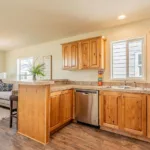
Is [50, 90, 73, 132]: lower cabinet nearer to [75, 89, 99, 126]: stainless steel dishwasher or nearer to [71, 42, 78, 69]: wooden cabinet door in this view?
[75, 89, 99, 126]: stainless steel dishwasher

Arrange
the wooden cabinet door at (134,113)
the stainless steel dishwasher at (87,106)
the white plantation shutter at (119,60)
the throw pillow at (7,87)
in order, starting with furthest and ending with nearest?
the throw pillow at (7,87) < the white plantation shutter at (119,60) < the stainless steel dishwasher at (87,106) < the wooden cabinet door at (134,113)

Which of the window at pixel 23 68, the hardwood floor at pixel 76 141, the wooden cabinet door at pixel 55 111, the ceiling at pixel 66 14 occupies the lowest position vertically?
the hardwood floor at pixel 76 141

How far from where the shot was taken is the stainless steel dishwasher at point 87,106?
3.07m

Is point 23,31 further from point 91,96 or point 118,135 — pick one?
point 118,135

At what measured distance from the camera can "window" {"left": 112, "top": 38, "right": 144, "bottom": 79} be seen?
317 cm

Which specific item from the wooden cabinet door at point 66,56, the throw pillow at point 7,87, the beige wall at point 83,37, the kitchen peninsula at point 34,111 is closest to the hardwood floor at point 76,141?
the kitchen peninsula at point 34,111

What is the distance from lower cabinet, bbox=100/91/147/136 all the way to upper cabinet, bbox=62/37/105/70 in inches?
36.8

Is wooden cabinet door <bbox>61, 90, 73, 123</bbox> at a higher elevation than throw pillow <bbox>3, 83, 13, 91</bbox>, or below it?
below

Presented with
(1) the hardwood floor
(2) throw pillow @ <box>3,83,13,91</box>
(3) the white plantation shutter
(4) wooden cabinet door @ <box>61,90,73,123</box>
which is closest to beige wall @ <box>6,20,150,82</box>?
(3) the white plantation shutter

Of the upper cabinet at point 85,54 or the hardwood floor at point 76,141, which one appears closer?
the hardwood floor at point 76,141

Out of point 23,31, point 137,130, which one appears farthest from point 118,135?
point 23,31

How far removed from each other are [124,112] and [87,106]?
0.86 m

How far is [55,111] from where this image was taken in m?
2.85

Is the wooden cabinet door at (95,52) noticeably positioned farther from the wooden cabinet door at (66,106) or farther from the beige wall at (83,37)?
the wooden cabinet door at (66,106)
